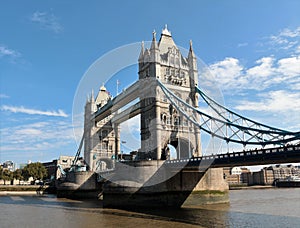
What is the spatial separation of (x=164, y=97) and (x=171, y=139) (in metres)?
4.46

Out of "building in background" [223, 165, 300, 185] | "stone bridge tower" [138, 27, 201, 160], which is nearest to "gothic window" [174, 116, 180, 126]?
"stone bridge tower" [138, 27, 201, 160]

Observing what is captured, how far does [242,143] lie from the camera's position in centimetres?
2341

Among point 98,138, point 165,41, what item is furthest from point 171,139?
point 98,138

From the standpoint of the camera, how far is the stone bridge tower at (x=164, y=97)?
1292 inches

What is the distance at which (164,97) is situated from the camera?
111 feet

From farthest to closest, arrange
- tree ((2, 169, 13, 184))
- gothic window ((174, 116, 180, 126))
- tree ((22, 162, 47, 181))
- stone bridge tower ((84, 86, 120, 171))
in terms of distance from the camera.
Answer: tree ((22, 162, 47, 181))
tree ((2, 169, 13, 184))
stone bridge tower ((84, 86, 120, 171))
gothic window ((174, 116, 180, 126))

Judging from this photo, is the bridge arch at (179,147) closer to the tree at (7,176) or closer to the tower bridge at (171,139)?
the tower bridge at (171,139)

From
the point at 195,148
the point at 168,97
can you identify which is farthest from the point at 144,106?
the point at 195,148

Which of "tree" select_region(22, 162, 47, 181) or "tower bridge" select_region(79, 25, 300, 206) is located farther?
"tree" select_region(22, 162, 47, 181)

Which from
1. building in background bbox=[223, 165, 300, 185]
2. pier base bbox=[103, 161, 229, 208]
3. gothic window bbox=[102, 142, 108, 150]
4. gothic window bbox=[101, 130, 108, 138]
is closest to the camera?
pier base bbox=[103, 161, 229, 208]

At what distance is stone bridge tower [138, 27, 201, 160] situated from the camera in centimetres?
3281

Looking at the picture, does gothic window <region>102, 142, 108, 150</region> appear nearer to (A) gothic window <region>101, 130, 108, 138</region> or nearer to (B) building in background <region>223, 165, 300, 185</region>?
(A) gothic window <region>101, 130, 108, 138</region>

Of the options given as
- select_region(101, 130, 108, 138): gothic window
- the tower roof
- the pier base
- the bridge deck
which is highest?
the tower roof

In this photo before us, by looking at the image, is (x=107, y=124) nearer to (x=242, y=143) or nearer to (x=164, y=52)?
(x=164, y=52)
